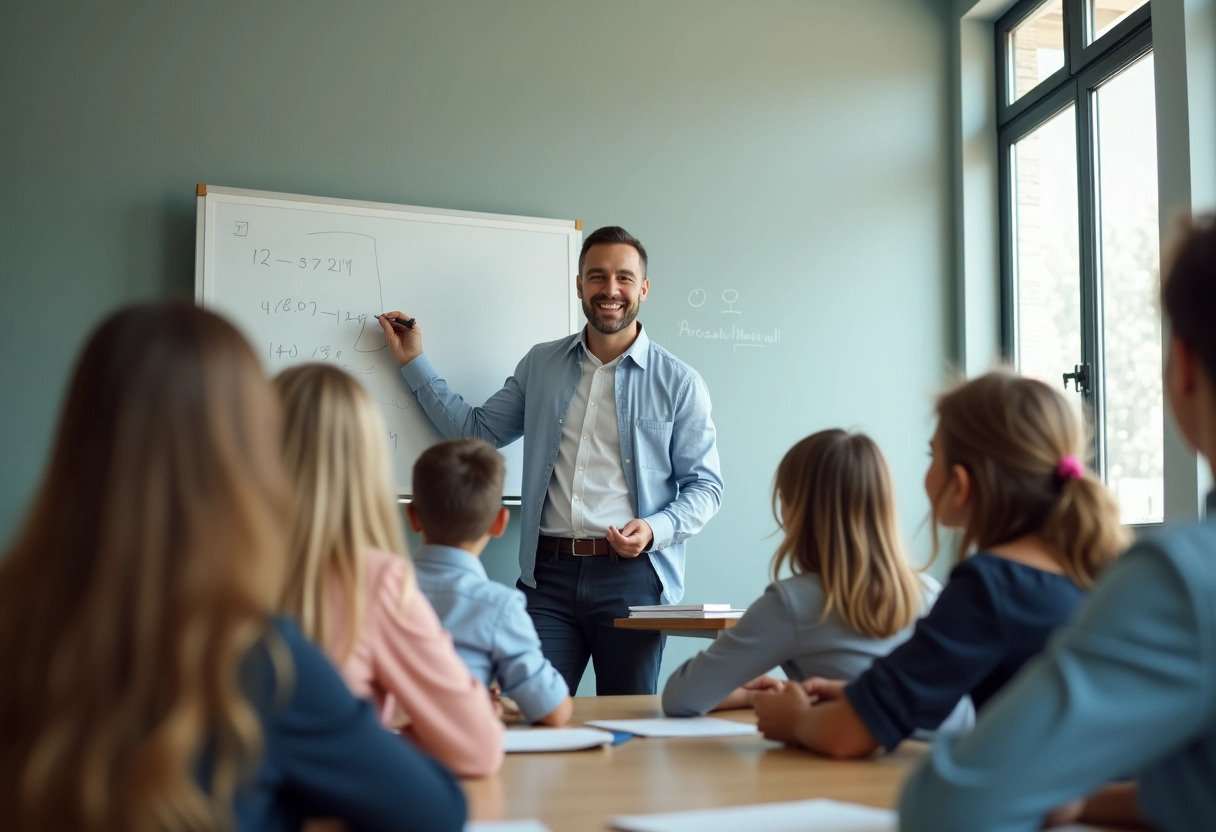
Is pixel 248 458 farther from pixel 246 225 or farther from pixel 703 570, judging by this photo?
pixel 703 570

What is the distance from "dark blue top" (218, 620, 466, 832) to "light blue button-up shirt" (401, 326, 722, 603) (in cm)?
A: 234

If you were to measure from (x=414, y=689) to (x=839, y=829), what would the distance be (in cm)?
52

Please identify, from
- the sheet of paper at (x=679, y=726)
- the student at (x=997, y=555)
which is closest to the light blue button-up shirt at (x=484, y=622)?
the sheet of paper at (x=679, y=726)

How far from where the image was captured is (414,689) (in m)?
1.35

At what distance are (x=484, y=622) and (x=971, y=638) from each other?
677mm

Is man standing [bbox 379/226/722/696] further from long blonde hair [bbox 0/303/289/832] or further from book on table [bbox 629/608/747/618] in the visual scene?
long blonde hair [bbox 0/303/289/832]

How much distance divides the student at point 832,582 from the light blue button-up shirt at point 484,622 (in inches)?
11.2

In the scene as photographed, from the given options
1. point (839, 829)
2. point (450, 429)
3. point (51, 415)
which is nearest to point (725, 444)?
point (450, 429)

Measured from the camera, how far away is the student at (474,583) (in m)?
1.68

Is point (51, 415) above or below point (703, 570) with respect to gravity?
above

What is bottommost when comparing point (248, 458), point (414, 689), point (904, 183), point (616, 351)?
point (414, 689)

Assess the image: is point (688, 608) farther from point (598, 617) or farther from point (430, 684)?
point (430, 684)

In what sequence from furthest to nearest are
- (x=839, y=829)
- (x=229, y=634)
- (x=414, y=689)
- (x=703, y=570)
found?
(x=703, y=570) → (x=414, y=689) → (x=839, y=829) → (x=229, y=634)

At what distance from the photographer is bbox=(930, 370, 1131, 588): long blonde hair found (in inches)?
54.5
